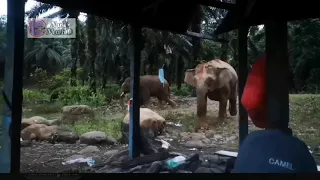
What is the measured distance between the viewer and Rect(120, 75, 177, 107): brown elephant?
1.39m

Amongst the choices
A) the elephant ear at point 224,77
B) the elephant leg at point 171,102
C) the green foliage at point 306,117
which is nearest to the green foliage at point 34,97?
the elephant leg at point 171,102

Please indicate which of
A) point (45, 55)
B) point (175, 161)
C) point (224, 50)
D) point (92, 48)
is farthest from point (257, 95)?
point (45, 55)

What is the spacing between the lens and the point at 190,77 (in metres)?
1.50

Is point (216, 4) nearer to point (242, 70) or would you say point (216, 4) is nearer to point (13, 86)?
point (242, 70)

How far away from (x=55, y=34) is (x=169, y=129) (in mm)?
564

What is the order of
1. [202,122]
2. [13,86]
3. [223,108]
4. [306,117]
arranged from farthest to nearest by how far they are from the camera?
[223,108] < [202,122] < [306,117] < [13,86]

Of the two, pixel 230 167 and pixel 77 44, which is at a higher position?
pixel 77 44

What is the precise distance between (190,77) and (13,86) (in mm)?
688

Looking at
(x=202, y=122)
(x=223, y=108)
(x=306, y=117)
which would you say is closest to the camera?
(x=306, y=117)

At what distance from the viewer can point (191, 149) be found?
4.67 feet

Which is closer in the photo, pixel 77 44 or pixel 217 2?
pixel 77 44

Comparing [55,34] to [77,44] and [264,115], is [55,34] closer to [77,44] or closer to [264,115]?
[77,44]

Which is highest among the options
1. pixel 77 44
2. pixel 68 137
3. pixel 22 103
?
pixel 77 44

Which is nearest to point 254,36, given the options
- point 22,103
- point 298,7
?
point 298,7
